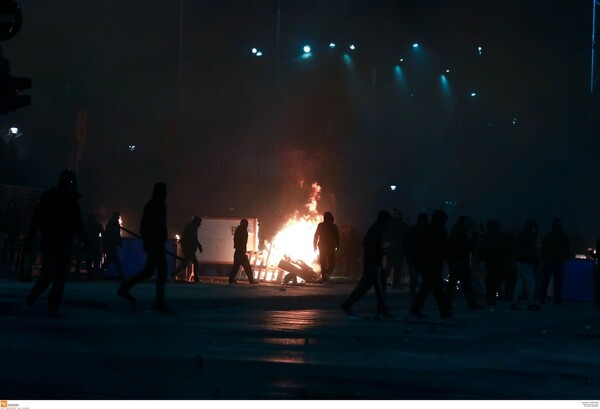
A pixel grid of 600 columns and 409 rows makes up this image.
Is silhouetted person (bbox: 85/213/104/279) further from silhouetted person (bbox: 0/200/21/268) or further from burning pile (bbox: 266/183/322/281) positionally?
burning pile (bbox: 266/183/322/281)

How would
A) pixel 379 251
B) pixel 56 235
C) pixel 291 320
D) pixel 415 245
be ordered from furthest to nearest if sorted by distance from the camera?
pixel 415 245, pixel 379 251, pixel 291 320, pixel 56 235

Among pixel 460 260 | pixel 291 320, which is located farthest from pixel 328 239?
pixel 291 320

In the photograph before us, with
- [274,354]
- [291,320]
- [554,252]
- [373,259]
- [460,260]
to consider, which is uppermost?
[554,252]

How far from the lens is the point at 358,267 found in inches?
1479

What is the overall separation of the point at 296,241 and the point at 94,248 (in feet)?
29.5

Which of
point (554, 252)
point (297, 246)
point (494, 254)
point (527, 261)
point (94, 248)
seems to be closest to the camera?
point (527, 261)

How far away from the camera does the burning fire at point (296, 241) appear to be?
37.1 m

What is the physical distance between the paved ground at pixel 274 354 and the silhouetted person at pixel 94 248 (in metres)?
8.55

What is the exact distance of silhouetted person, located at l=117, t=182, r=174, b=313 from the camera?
1823cm

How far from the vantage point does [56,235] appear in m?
16.4

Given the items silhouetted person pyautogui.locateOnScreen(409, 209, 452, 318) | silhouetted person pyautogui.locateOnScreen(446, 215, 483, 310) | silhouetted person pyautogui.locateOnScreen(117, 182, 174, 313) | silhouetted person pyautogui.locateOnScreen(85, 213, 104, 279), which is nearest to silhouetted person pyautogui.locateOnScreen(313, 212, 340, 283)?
silhouetted person pyautogui.locateOnScreen(446, 215, 483, 310)

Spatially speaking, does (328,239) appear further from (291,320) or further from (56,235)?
(56,235)

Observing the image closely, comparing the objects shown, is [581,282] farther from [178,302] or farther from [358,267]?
[178,302]

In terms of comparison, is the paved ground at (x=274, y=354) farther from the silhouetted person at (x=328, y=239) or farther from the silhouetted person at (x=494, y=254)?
the silhouetted person at (x=328, y=239)
